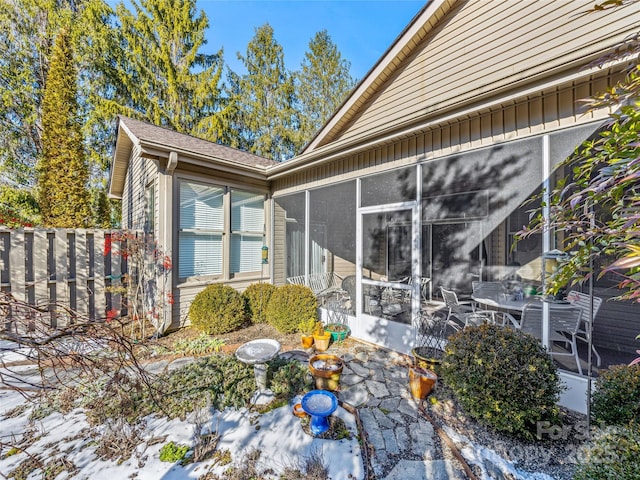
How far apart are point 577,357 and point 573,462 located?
1257 mm

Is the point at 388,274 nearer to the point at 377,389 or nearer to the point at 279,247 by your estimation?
the point at 377,389

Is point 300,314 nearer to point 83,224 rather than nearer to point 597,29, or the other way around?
point 597,29

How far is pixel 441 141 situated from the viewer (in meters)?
3.94

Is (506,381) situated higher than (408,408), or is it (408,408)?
(506,381)

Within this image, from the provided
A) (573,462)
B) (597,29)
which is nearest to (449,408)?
(573,462)

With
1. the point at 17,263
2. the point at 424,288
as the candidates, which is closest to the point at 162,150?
the point at 17,263

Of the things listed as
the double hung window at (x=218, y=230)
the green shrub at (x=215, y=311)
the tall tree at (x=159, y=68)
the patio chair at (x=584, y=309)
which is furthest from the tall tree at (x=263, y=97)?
the patio chair at (x=584, y=309)

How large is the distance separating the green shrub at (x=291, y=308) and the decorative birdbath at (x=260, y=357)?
6.01 feet

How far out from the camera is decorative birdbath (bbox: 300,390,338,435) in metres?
2.56

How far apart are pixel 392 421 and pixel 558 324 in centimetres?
227

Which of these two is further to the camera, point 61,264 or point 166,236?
point 166,236

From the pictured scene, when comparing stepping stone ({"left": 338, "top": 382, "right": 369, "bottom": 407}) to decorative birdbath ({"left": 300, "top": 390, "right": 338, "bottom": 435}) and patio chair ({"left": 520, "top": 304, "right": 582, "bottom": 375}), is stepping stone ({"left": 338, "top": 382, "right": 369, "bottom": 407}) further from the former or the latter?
patio chair ({"left": 520, "top": 304, "right": 582, "bottom": 375})

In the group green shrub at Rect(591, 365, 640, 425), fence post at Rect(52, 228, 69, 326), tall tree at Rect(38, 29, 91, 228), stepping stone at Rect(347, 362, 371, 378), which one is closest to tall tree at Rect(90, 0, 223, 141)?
tall tree at Rect(38, 29, 91, 228)

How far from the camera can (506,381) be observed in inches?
98.6
